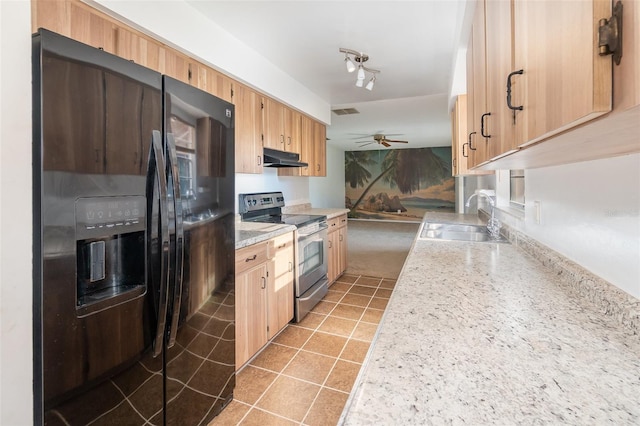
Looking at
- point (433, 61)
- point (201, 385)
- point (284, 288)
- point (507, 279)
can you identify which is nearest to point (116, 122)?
point (201, 385)

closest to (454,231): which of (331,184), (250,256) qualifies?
(250,256)

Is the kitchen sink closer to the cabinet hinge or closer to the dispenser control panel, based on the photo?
the dispenser control panel

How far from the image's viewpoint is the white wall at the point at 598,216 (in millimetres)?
858

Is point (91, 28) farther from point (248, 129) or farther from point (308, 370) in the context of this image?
point (308, 370)

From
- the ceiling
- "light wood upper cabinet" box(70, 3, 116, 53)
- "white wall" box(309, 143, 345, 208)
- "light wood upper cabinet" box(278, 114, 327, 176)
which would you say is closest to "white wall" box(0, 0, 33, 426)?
"light wood upper cabinet" box(70, 3, 116, 53)

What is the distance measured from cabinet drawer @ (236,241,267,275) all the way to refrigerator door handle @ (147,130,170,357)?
73 cm

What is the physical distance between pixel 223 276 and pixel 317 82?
105 inches

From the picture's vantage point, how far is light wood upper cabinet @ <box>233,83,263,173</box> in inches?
105

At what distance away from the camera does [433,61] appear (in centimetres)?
292

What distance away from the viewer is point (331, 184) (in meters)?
9.88

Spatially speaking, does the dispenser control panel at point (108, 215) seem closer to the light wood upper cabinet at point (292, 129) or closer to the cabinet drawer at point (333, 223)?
the light wood upper cabinet at point (292, 129)

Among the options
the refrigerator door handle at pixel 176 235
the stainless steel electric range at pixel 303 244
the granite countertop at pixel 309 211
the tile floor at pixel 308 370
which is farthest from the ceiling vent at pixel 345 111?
the refrigerator door handle at pixel 176 235

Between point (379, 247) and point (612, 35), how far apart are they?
20.1 feet

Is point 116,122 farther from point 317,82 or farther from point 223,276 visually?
point 317,82
